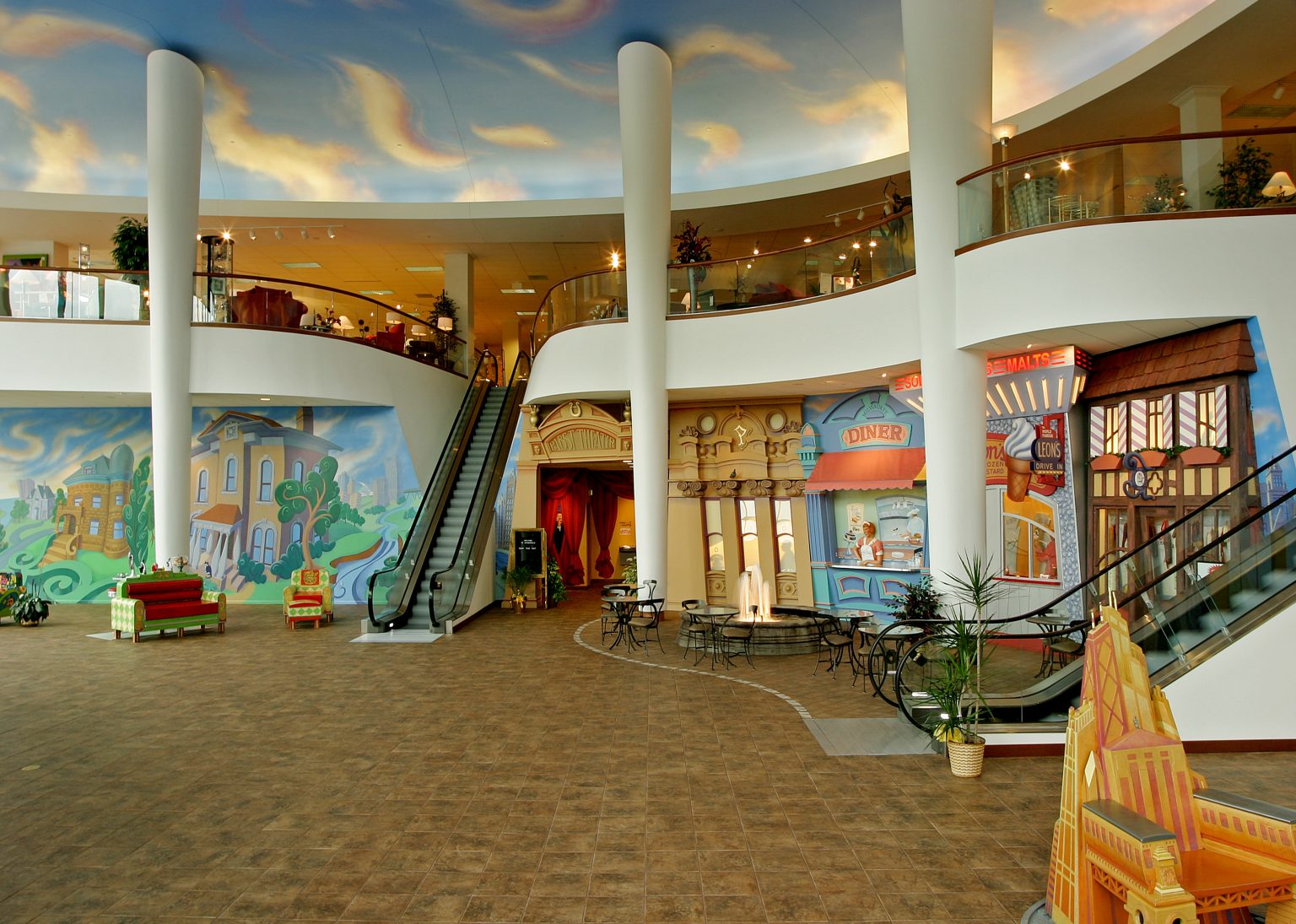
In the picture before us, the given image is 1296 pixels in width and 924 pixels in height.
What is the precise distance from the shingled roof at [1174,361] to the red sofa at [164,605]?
1272 centimetres

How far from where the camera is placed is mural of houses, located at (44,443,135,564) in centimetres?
1506

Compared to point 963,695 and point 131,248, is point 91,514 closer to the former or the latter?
point 131,248

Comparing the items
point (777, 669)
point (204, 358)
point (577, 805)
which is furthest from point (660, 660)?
point (204, 358)

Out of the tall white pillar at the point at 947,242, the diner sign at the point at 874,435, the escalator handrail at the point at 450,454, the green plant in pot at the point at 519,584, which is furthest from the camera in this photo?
the green plant in pot at the point at 519,584

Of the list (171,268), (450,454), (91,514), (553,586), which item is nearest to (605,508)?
(553,586)

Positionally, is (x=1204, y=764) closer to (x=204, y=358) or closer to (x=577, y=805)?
(x=577, y=805)

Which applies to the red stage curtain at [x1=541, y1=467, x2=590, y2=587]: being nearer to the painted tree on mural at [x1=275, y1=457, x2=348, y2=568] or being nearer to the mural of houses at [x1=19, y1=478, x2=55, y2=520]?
the painted tree on mural at [x1=275, y1=457, x2=348, y2=568]

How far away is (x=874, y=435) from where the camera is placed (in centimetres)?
1225

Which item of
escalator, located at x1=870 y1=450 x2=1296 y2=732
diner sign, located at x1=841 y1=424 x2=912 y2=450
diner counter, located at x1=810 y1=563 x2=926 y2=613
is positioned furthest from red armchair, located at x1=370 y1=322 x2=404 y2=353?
escalator, located at x1=870 y1=450 x2=1296 y2=732

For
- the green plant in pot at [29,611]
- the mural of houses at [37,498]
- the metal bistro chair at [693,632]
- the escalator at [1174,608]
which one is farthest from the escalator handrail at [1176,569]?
the mural of houses at [37,498]

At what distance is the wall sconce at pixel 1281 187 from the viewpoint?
24.6 feet

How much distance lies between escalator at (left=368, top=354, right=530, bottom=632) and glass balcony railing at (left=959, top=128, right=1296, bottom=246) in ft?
29.7

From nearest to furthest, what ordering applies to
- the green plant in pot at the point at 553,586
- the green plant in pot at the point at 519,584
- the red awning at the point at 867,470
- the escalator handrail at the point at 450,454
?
1. the red awning at the point at 867,470
2. the escalator handrail at the point at 450,454
3. the green plant in pot at the point at 519,584
4. the green plant in pot at the point at 553,586

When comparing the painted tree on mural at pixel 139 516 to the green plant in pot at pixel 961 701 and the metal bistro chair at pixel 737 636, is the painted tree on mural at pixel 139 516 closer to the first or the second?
the metal bistro chair at pixel 737 636
